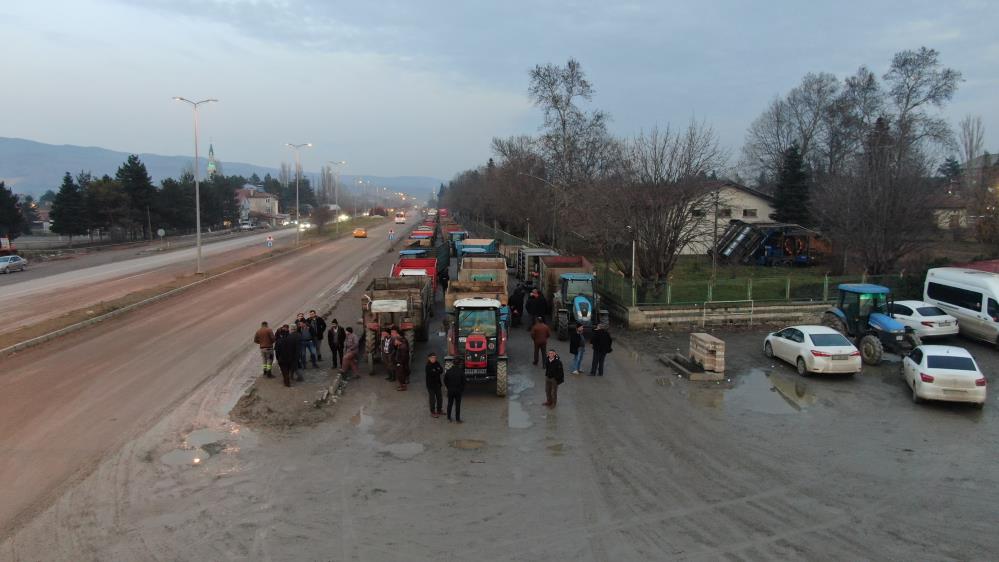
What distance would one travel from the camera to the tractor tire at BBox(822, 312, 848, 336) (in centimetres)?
1969

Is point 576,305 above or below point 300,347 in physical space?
above

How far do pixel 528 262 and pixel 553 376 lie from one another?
769 inches

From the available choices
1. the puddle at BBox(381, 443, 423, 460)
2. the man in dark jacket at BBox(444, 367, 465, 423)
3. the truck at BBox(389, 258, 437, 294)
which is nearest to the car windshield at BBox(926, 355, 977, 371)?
the man in dark jacket at BBox(444, 367, 465, 423)

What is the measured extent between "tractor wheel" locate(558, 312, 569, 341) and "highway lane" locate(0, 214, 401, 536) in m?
10.6

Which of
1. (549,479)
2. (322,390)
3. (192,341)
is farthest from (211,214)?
(549,479)

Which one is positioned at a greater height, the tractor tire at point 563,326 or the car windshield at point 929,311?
the car windshield at point 929,311

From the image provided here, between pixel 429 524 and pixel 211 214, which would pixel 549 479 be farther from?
pixel 211 214

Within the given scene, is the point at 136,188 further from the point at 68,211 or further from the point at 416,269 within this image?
the point at 416,269

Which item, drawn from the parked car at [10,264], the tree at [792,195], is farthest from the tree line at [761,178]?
the parked car at [10,264]

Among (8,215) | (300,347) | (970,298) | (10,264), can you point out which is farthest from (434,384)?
(8,215)

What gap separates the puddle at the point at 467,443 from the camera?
11516mm

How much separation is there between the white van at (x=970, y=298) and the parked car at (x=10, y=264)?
53.7m

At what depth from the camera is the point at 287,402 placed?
45.7 feet

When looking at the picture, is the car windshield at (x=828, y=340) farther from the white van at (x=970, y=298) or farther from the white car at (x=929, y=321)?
the white van at (x=970, y=298)
